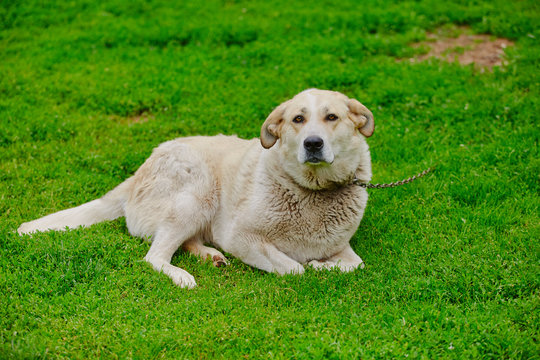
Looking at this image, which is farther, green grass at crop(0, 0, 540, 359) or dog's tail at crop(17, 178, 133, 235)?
dog's tail at crop(17, 178, 133, 235)

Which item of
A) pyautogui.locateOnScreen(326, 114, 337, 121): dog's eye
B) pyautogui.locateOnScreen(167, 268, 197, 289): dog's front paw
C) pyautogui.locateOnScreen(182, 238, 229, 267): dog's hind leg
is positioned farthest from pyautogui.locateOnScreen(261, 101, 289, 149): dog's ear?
pyautogui.locateOnScreen(167, 268, 197, 289): dog's front paw

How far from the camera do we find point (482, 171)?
6684mm

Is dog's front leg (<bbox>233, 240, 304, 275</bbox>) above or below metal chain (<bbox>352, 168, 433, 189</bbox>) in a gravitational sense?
below

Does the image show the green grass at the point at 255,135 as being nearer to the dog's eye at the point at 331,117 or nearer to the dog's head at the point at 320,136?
the dog's head at the point at 320,136

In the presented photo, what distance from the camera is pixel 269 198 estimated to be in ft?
18.3

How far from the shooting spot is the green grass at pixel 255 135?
14.1 feet

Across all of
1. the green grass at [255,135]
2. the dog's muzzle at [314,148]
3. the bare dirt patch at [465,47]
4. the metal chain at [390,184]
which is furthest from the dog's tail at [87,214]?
the bare dirt patch at [465,47]

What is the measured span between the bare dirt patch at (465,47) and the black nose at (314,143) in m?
5.29

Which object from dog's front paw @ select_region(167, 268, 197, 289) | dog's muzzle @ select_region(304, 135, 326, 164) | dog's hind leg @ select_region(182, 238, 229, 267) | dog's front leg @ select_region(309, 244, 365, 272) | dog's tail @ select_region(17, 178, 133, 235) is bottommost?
dog's hind leg @ select_region(182, 238, 229, 267)

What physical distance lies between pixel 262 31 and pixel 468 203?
600 cm

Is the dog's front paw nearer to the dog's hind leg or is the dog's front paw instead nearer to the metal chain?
the dog's hind leg

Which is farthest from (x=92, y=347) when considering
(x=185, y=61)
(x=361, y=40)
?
(x=361, y=40)

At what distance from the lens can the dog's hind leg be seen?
566cm

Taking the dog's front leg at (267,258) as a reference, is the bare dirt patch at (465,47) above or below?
above
